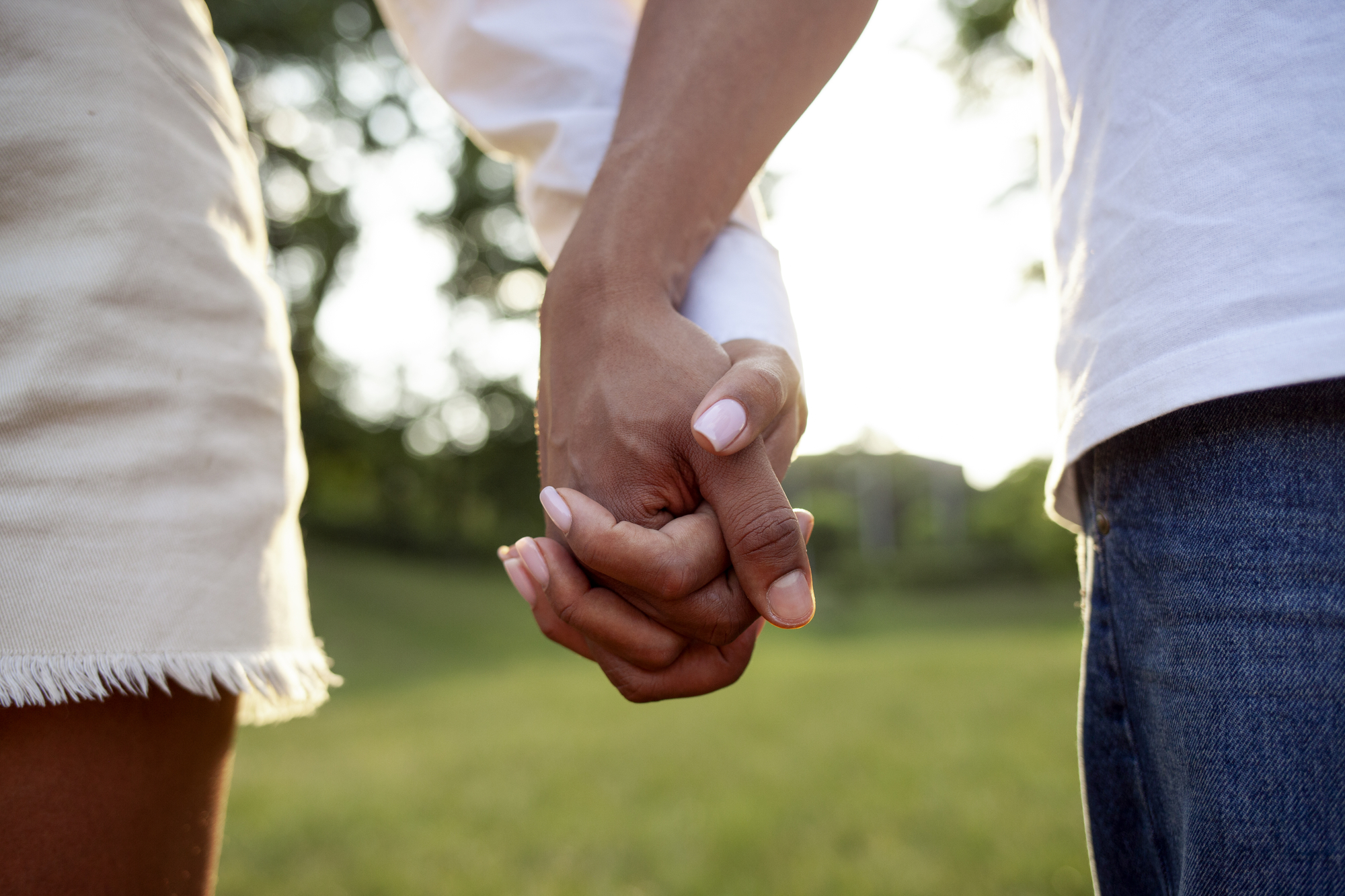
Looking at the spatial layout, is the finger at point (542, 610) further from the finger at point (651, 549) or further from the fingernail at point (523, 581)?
the finger at point (651, 549)

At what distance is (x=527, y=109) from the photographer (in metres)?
1.41

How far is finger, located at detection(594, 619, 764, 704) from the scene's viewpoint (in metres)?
1.05

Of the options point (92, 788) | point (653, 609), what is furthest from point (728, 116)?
point (92, 788)

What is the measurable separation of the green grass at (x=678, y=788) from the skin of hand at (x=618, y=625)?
2.69 m

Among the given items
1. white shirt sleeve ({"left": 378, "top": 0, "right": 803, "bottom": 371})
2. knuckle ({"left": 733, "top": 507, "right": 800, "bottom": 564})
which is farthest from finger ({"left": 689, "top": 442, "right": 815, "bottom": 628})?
white shirt sleeve ({"left": 378, "top": 0, "right": 803, "bottom": 371})

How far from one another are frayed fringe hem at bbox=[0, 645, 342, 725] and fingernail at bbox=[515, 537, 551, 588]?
0.37m

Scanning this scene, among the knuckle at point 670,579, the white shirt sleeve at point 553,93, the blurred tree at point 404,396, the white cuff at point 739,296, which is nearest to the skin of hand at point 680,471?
the knuckle at point 670,579

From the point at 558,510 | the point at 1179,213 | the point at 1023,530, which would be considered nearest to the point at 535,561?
the point at 558,510

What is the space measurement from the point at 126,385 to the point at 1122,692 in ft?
4.25

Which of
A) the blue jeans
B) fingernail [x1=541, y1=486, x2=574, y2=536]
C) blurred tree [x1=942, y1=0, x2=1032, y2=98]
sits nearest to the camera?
the blue jeans

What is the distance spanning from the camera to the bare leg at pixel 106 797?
0.93m

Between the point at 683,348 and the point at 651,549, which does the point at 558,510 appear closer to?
the point at 651,549

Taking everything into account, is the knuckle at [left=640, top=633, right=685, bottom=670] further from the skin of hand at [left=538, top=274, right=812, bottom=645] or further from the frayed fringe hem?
the frayed fringe hem

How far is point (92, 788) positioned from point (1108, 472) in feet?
4.12
